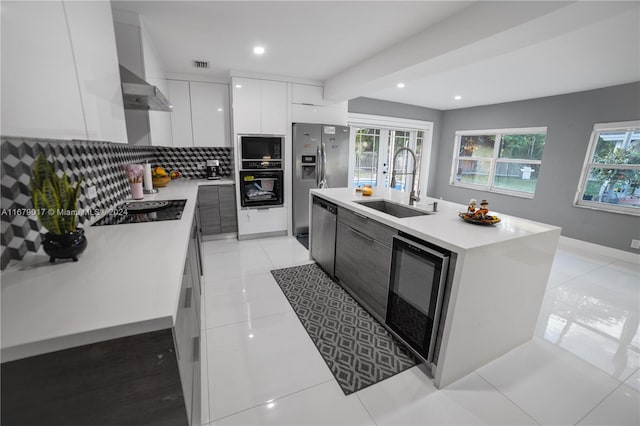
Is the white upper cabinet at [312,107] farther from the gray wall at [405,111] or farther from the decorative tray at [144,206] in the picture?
the decorative tray at [144,206]

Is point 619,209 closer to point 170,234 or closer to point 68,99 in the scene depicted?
point 170,234

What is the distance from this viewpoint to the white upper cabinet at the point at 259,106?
3.70 m

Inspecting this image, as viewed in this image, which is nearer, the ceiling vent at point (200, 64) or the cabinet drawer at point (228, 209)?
the ceiling vent at point (200, 64)

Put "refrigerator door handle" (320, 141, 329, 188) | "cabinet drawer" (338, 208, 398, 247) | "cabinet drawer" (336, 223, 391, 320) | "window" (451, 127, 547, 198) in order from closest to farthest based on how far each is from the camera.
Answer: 1. "cabinet drawer" (338, 208, 398, 247)
2. "cabinet drawer" (336, 223, 391, 320)
3. "refrigerator door handle" (320, 141, 329, 188)
4. "window" (451, 127, 547, 198)

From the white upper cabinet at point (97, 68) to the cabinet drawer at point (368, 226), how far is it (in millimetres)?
1749

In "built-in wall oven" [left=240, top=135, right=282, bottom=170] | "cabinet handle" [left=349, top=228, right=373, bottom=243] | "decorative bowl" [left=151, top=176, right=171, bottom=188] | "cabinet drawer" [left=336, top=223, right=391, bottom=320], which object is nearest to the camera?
"cabinet drawer" [left=336, top=223, right=391, bottom=320]

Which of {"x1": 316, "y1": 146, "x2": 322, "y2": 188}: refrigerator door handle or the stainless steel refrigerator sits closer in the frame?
the stainless steel refrigerator

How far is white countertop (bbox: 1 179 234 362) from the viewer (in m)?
0.69

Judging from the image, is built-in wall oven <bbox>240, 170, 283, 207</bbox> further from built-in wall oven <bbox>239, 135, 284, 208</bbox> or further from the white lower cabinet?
the white lower cabinet

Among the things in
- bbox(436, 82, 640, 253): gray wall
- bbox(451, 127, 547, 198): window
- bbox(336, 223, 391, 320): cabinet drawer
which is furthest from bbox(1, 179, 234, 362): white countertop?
bbox(451, 127, 547, 198): window

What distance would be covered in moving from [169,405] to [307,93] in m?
4.10

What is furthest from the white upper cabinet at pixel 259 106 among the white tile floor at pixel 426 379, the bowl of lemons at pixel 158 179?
the white tile floor at pixel 426 379

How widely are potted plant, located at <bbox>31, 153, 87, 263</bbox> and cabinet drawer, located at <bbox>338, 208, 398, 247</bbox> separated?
68.1 inches

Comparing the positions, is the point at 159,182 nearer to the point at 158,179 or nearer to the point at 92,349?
the point at 158,179
